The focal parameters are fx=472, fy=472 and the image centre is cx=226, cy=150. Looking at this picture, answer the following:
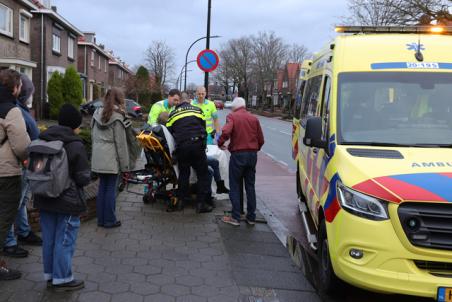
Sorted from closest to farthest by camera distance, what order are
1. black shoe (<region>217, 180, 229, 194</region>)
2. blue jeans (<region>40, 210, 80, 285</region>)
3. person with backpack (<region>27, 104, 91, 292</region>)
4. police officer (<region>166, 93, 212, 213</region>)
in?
1. person with backpack (<region>27, 104, 91, 292</region>)
2. blue jeans (<region>40, 210, 80, 285</region>)
3. police officer (<region>166, 93, 212, 213</region>)
4. black shoe (<region>217, 180, 229, 194</region>)

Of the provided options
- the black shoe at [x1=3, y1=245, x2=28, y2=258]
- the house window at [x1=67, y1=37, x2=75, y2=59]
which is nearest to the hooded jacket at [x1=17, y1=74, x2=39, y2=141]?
the black shoe at [x1=3, y1=245, x2=28, y2=258]

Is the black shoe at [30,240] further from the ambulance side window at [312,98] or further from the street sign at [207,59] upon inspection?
the street sign at [207,59]

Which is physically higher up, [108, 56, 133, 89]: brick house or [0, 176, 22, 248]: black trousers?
[108, 56, 133, 89]: brick house

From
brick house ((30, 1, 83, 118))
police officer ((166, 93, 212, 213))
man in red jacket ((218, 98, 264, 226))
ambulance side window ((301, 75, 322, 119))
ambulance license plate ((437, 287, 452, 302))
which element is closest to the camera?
ambulance license plate ((437, 287, 452, 302))

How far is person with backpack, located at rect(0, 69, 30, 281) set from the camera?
4199 millimetres

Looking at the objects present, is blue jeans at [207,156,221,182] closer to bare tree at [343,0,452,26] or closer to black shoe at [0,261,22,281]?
black shoe at [0,261,22,281]

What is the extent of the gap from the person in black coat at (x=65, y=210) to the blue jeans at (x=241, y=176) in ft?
9.04

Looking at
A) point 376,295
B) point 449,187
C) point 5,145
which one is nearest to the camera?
point 449,187

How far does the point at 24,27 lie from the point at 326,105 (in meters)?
25.1

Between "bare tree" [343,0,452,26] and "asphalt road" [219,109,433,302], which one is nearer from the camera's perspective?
"asphalt road" [219,109,433,302]

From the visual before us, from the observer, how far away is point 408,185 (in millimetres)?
3639

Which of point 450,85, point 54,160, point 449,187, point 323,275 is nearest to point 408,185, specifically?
point 449,187

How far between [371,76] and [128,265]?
317 cm

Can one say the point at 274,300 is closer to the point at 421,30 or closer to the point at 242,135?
the point at 242,135
